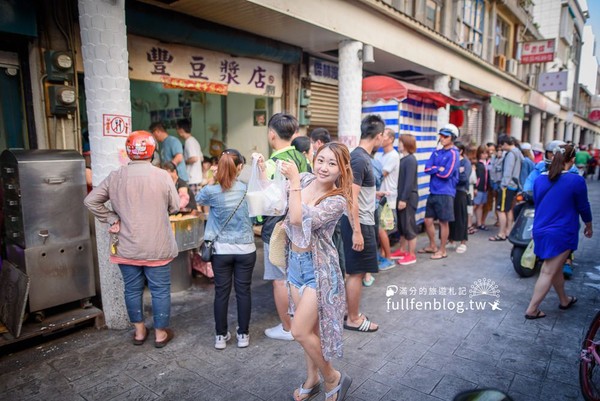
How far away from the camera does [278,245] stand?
9.16 ft

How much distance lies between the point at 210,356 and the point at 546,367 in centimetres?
280

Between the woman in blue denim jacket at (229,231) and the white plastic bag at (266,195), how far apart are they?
59cm

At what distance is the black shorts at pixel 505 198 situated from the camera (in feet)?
24.1

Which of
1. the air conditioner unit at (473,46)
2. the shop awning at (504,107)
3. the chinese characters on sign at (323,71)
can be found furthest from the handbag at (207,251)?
the air conditioner unit at (473,46)

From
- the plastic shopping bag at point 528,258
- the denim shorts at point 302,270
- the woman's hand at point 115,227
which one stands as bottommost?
the plastic shopping bag at point 528,258

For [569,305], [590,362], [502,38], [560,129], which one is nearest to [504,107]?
[502,38]

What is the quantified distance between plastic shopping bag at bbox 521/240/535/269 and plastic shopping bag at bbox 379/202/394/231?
5.71ft

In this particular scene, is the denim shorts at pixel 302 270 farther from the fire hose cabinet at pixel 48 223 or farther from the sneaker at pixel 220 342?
the fire hose cabinet at pixel 48 223

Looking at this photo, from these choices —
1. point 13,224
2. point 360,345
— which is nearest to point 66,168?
point 13,224

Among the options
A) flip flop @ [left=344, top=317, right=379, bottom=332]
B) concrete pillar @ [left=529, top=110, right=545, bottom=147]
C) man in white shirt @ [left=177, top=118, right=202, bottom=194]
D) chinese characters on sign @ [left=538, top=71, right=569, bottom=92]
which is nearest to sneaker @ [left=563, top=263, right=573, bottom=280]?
flip flop @ [left=344, top=317, right=379, bottom=332]

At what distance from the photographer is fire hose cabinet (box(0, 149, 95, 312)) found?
11.6 feet

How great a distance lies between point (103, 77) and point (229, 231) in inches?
72.9

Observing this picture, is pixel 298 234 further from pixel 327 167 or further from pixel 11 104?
pixel 11 104

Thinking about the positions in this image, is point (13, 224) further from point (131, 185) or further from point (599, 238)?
point (599, 238)
